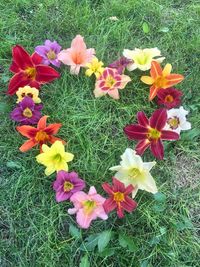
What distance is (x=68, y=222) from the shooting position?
1882 millimetres

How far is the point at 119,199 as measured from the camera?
6.04 ft

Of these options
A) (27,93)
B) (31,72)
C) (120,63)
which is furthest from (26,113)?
(120,63)

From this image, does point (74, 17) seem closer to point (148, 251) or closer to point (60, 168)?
point (60, 168)

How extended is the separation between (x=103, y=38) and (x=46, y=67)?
15.9 inches

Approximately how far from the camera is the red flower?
2.12 m

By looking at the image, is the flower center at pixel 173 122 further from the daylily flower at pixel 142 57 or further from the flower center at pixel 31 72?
the flower center at pixel 31 72

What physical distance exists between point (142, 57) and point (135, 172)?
62 centimetres

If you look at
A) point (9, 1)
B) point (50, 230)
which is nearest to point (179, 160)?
point (50, 230)

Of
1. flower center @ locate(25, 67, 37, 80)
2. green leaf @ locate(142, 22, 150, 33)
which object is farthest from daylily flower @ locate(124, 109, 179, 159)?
green leaf @ locate(142, 22, 150, 33)

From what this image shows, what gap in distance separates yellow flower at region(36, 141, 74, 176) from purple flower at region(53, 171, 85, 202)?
0.11ft

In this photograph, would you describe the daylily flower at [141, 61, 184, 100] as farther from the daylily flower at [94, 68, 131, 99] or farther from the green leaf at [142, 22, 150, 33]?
the green leaf at [142, 22, 150, 33]

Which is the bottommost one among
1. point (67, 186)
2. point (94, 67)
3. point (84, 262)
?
point (84, 262)

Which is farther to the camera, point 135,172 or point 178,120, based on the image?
point 178,120

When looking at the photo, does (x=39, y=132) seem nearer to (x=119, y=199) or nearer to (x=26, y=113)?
→ (x=26, y=113)
